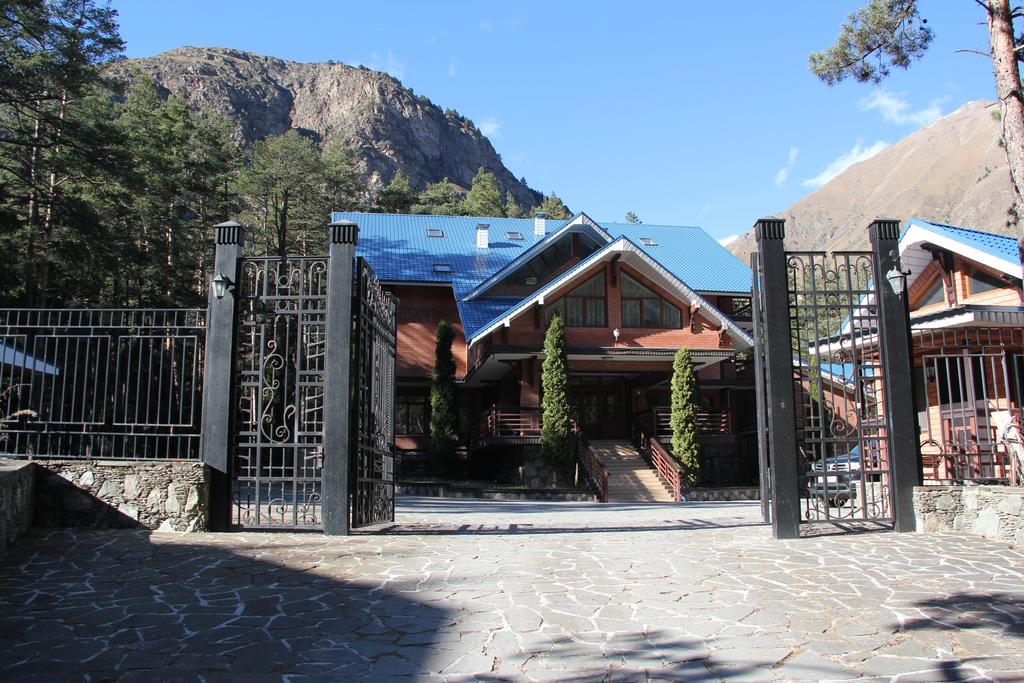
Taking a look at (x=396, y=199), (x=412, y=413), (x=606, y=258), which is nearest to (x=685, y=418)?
(x=606, y=258)

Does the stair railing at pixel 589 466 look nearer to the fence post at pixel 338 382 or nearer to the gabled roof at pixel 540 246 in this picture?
the gabled roof at pixel 540 246

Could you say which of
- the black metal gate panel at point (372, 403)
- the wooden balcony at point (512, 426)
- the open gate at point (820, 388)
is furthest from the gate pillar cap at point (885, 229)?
the wooden balcony at point (512, 426)

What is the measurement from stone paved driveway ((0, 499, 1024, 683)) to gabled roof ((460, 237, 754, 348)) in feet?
52.9

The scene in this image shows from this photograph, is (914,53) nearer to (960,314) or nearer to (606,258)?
(960,314)

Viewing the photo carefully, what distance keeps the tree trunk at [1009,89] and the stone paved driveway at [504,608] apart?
4666mm

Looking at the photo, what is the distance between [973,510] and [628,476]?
1552 cm

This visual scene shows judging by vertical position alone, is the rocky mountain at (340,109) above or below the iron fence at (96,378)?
above

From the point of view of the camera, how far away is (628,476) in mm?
23688

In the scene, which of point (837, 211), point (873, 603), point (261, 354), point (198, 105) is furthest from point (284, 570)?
point (837, 211)

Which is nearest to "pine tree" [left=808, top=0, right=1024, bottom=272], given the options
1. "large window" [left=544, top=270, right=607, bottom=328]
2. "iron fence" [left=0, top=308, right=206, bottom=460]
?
"iron fence" [left=0, top=308, right=206, bottom=460]

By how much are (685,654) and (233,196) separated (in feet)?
123

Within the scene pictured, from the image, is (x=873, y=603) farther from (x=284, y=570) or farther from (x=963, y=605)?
(x=284, y=570)

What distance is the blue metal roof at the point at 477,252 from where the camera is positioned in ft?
98.8

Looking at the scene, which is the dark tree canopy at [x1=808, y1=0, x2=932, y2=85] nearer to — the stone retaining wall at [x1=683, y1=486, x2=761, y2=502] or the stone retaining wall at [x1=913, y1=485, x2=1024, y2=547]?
the stone retaining wall at [x1=913, y1=485, x2=1024, y2=547]
